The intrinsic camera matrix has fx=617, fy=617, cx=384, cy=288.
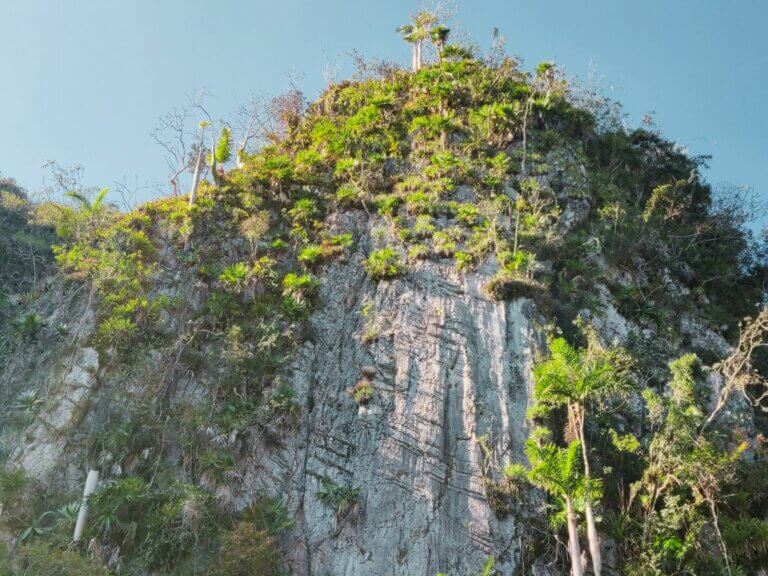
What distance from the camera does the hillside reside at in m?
10.9

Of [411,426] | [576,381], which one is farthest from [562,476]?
[411,426]

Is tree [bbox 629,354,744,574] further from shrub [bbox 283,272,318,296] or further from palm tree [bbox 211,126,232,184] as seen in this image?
palm tree [bbox 211,126,232,184]

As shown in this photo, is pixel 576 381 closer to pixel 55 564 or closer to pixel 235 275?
→ pixel 235 275

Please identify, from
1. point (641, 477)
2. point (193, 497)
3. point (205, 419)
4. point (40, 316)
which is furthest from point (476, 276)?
point (40, 316)

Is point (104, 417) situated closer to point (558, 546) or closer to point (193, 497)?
point (193, 497)

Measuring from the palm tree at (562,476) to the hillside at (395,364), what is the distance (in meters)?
0.05

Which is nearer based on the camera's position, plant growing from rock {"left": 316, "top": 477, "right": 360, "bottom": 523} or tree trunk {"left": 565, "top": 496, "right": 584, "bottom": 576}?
tree trunk {"left": 565, "top": 496, "right": 584, "bottom": 576}

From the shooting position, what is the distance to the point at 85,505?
35.1 feet

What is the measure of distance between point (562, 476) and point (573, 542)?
1055mm

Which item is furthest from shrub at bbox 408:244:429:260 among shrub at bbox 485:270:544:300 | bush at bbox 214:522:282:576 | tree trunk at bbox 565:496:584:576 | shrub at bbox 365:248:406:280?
bush at bbox 214:522:282:576

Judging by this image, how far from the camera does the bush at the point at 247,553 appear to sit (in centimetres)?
991

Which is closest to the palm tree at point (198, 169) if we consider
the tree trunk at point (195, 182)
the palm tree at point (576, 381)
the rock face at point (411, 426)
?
the tree trunk at point (195, 182)

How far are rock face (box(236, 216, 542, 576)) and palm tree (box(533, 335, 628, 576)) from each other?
2.33ft

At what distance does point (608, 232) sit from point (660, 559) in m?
9.67
